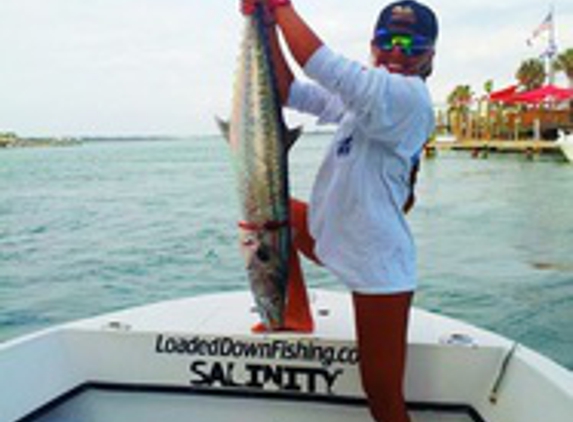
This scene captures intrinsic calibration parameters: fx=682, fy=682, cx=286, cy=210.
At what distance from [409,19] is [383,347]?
1146 mm

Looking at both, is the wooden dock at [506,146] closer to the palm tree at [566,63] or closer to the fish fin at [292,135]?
the palm tree at [566,63]

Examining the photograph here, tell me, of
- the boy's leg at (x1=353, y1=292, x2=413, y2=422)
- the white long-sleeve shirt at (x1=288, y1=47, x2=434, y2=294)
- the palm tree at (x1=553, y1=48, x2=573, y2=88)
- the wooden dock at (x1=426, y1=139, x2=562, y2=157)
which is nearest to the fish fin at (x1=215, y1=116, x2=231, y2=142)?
the white long-sleeve shirt at (x1=288, y1=47, x2=434, y2=294)

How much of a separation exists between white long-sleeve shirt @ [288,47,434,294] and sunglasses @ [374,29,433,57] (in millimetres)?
148

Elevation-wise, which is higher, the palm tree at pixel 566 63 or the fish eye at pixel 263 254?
the palm tree at pixel 566 63

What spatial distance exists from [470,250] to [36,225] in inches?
456

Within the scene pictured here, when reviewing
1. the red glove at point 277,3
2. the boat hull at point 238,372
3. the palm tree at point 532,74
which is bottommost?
the boat hull at point 238,372

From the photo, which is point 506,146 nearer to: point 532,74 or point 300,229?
point 532,74

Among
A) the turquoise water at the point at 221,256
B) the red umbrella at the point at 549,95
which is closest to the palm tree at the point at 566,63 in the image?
the red umbrella at the point at 549,95

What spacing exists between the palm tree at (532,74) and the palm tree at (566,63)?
10.6ft

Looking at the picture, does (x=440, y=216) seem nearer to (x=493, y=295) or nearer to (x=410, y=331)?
(x=493, y=295)

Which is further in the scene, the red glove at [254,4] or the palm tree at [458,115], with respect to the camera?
the palm tree at [458,115]

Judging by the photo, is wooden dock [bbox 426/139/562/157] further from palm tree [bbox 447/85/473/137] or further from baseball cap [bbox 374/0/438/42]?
baseball cap [bbox 374/0/438/42]

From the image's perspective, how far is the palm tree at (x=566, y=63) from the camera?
53969 mm

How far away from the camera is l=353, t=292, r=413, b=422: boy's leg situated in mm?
2348
